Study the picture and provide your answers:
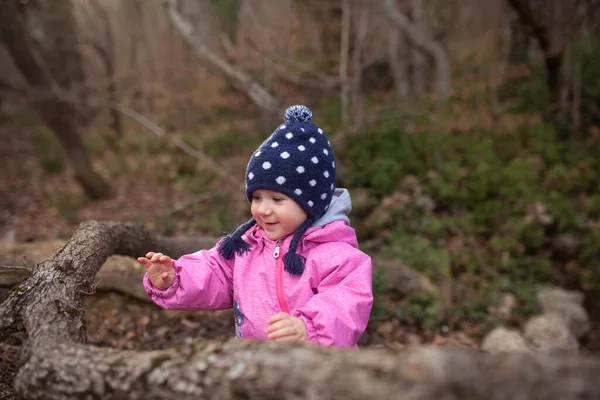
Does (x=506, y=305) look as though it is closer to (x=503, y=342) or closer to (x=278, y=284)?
(x=503, y=342)

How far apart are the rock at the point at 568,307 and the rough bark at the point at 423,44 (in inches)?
175

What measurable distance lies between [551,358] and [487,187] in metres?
5.78

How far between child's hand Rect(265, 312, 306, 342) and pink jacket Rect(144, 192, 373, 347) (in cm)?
13

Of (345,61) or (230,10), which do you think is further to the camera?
(230,10)

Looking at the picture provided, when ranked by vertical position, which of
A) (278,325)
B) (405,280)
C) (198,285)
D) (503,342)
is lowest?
(503,342)

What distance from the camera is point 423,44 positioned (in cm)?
809

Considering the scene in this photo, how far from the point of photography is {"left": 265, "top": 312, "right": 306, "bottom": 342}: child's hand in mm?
1477

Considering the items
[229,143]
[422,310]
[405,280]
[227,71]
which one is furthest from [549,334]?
[229,143]

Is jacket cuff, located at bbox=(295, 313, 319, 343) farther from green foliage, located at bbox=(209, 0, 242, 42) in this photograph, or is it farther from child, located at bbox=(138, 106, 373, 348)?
green foliage, located at bbox=(209, 0, 242, 42)

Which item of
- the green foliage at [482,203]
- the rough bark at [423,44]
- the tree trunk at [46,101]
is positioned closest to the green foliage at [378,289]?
the green foliage at [482,203]

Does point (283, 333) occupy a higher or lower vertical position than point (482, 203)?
higher

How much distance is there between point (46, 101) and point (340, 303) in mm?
7372

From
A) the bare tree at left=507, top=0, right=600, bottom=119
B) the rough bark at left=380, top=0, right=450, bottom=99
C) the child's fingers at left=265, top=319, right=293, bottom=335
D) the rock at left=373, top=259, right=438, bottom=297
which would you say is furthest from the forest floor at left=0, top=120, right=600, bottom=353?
the bare tree at left=507, top=0, right=600, bottom=119

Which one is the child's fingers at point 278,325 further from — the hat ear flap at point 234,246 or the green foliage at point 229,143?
the green foliage at point 229,143
